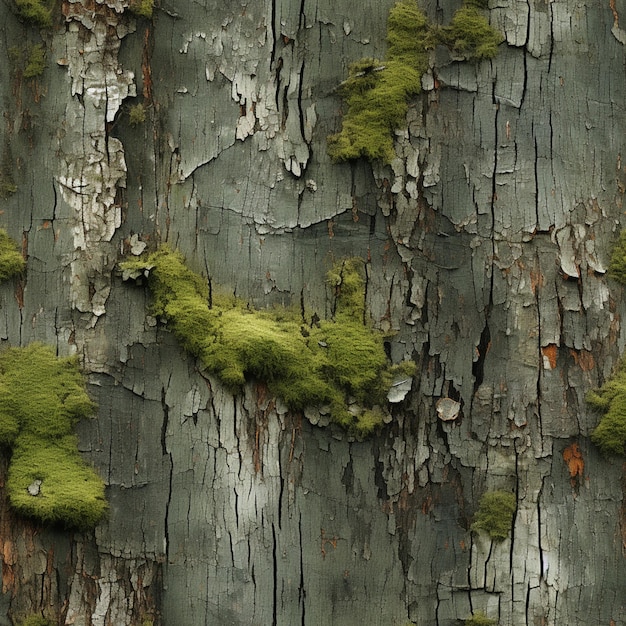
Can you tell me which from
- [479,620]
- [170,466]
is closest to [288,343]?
→ [170,466]

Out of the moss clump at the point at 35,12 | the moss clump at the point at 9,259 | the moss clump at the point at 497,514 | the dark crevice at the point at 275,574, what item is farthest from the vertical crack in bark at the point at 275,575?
the moss clump at the point at 35,12

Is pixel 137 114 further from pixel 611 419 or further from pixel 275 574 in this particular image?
pixel 611 419

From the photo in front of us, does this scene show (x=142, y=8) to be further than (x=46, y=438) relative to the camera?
Yes

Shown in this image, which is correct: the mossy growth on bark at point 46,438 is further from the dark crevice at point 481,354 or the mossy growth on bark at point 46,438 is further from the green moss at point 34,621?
the dark crevice at point 481,354

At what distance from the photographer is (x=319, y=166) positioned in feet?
9.86

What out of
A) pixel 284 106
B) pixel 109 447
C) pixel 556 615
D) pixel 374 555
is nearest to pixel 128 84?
pixel 284 106

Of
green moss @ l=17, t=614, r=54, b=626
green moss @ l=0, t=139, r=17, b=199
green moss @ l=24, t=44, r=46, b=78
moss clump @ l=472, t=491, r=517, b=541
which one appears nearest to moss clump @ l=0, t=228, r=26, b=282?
green moss @ l=0, t=139, r=17, b=199

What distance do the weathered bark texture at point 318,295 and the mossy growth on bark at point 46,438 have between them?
58 millimetres

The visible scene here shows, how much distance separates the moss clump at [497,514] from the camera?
288 centimetres

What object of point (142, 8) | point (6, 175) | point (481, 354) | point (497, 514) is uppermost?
point (142, 8)

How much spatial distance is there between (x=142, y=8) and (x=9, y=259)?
107 cm

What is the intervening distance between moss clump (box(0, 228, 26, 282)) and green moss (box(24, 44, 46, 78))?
619 millimetres

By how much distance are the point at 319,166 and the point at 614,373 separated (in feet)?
4.40

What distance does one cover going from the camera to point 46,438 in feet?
9.48
